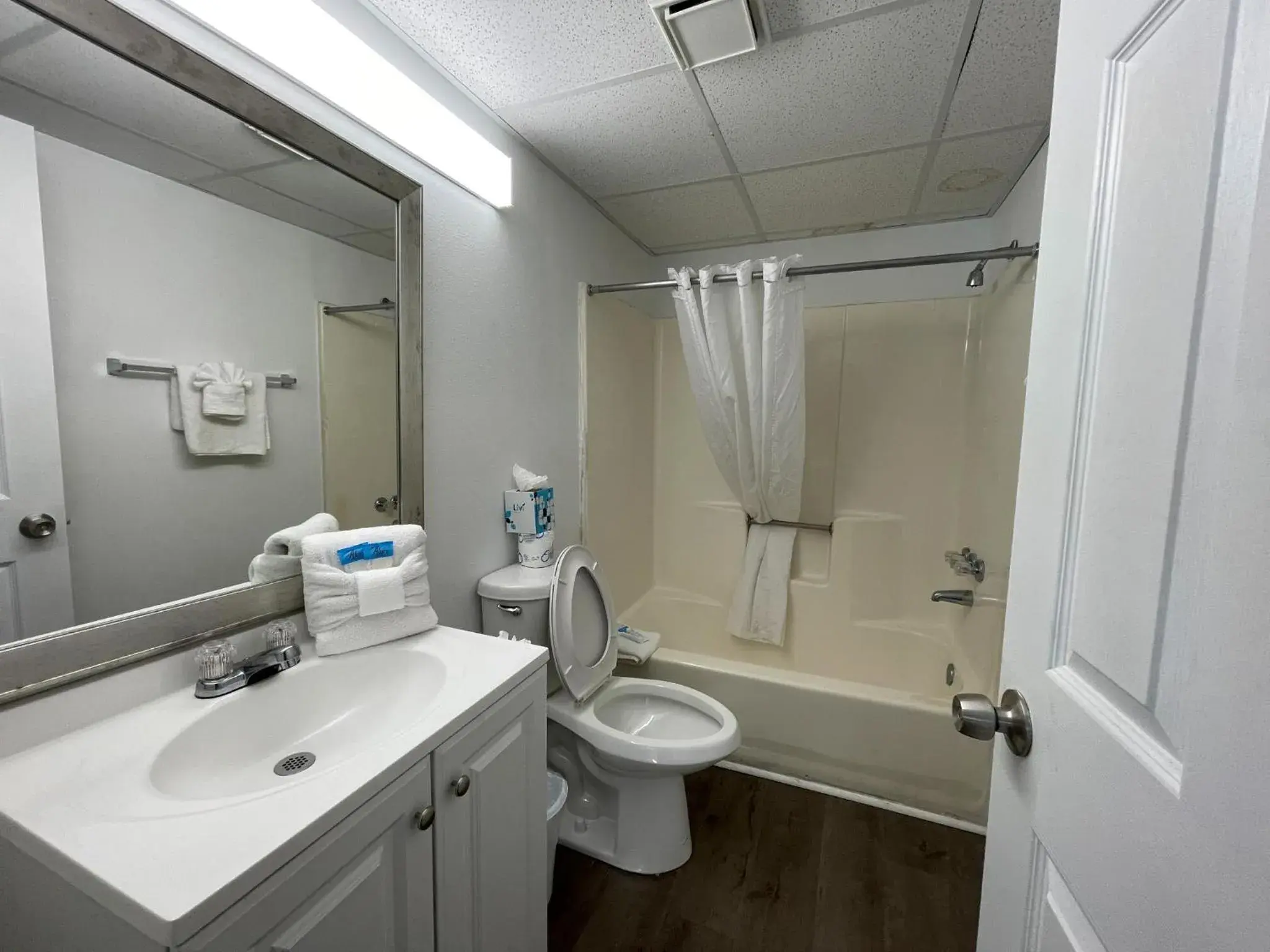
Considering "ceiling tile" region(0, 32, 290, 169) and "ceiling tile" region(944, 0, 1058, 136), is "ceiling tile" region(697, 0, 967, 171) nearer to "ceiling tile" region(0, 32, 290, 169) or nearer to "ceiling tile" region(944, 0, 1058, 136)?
"ceiling tile" region(944, 0, 1058, 136)

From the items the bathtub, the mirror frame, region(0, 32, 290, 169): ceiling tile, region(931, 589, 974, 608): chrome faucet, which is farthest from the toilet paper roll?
region(931, 589, 974, 608): chrome faucet

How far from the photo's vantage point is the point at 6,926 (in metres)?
0.61

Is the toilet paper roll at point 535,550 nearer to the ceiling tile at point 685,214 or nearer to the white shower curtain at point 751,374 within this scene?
the white shower curtain at point 751,374

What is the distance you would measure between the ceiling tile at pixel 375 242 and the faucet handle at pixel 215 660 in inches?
32.6

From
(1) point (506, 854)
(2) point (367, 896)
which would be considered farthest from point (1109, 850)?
(1) point (506, 854)

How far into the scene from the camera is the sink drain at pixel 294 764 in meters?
0.83

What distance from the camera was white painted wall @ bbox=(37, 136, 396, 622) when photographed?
724 millimetres

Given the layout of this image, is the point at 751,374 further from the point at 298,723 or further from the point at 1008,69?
the point at 298,723

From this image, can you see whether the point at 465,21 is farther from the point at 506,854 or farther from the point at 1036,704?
the point at 506,854

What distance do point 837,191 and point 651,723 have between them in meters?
2.06

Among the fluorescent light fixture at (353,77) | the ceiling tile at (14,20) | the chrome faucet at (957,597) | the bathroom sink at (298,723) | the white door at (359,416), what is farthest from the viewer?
the chrome faucet at (957,597)

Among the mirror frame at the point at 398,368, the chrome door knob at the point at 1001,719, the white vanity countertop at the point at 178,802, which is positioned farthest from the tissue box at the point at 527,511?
the chrome door knob at the point at 1001,719

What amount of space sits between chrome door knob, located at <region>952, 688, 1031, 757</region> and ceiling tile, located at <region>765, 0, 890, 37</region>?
130 cm

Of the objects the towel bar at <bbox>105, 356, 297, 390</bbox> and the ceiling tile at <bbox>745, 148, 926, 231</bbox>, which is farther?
the ceiling tile at <bbox>745, 148, 926, 231</bbox>
